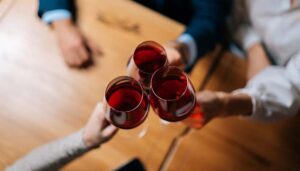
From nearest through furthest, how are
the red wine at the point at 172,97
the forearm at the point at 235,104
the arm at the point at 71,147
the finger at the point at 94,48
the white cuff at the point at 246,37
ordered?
1. the red wine at the point at 172,97
2. the arm at the point at 71,147
3. the forearm at the point at 235,104
4. the finger at the point at 94,48
5. the white cuff at the point at 246,37

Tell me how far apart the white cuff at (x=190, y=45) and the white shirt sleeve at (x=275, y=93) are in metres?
0.14

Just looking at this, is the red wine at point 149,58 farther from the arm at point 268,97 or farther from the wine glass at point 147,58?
the arm at point 268,97

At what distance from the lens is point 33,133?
2.95 feet

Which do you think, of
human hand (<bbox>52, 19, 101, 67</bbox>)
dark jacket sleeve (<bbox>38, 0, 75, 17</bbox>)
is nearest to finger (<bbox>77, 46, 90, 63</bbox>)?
human hand (<bbox>52, 19, 101, 67</bbox>)

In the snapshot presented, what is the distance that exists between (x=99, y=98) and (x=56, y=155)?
182 millimetres

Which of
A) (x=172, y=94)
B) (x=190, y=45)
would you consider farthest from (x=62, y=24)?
(x=172, y=94)

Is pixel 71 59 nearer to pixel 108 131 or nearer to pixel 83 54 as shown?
pixel 83 54

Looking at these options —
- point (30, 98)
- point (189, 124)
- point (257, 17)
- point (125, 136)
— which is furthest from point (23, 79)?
point (257, 17)

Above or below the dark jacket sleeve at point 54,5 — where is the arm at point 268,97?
below

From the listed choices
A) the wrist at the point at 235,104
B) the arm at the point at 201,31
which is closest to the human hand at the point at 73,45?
the arm at the point at 201,31

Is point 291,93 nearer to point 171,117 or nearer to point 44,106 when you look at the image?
point 171,117

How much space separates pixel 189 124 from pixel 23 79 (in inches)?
15.2

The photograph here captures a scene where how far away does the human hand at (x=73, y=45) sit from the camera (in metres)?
0.97

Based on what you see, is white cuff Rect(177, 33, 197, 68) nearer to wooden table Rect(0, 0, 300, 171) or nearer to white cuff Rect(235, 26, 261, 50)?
wooden table Rect(0, 0, 300, 171)
